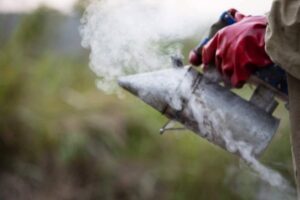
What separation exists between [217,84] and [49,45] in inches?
142

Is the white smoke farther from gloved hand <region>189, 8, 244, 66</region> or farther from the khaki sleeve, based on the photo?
the khaki sleeve

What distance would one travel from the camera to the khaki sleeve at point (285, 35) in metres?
1.73

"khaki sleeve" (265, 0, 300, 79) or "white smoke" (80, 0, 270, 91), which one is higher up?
"khaki sleeve" (265, 0, 300, 79)

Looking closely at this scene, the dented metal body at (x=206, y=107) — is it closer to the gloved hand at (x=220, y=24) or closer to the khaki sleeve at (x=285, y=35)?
the gloved hand at (x=220, y=24)

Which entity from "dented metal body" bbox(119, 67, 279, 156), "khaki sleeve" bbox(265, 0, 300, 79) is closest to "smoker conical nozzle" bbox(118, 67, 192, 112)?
"dented metal body" bbox(119, 67, 279, 156)

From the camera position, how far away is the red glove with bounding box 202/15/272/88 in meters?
1.90

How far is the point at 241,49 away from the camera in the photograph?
189 cm

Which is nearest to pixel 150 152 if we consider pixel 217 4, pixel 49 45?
pixel 49 45

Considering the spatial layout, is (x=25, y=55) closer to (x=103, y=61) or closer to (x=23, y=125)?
(x=23, y=125)

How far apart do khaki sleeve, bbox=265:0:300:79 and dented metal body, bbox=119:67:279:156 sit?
9.2 inches

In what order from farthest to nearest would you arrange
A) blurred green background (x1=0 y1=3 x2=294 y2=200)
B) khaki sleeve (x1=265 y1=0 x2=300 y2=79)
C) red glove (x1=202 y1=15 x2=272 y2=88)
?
blurred green background (x1=0 y1=3 x2=294 y2=200), red glove (x1=202 y1=15 x2=272 y2=88), khaki sleeve (x1=265 y1=0 x2=300 y2=79)

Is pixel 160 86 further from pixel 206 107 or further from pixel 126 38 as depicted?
pixel 126 38

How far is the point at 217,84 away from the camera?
2016 mm

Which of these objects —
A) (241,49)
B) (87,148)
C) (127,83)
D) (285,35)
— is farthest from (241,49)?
(87,148)
